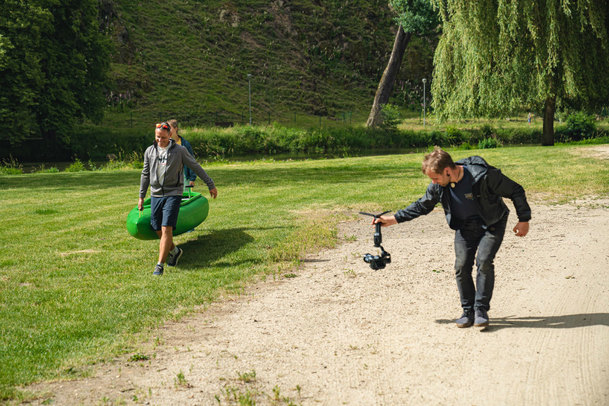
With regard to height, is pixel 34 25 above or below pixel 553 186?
above

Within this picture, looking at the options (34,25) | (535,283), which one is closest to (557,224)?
(535,283)

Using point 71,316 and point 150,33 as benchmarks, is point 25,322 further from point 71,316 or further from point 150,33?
point 150,33

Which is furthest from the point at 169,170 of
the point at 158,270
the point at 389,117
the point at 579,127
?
the point at 389,117

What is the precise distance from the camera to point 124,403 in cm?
438

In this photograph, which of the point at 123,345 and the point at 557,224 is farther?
the point at 557,224

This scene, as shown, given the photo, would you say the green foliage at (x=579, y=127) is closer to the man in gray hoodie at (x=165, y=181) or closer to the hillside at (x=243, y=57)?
the hillside at (x=243, y=57)

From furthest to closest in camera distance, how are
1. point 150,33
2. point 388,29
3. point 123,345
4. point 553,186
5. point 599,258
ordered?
point 388,29 → point 150,33 → point 553,186 → point 599,258 → point 123,345

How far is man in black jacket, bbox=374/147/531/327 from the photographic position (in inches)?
209

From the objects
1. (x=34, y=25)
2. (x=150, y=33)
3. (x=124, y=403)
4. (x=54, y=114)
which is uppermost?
(x=150, y=33)

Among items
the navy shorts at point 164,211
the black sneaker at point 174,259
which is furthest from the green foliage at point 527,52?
the black sneaker at point 174,259

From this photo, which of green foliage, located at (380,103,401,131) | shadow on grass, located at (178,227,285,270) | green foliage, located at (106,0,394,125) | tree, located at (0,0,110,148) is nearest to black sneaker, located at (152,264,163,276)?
shadow on grass, located at (178,227,285,270)

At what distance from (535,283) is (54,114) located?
115 feet

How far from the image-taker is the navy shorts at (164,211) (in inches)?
335

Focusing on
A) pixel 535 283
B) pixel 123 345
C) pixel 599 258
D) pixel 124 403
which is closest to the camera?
pixel 124 403
